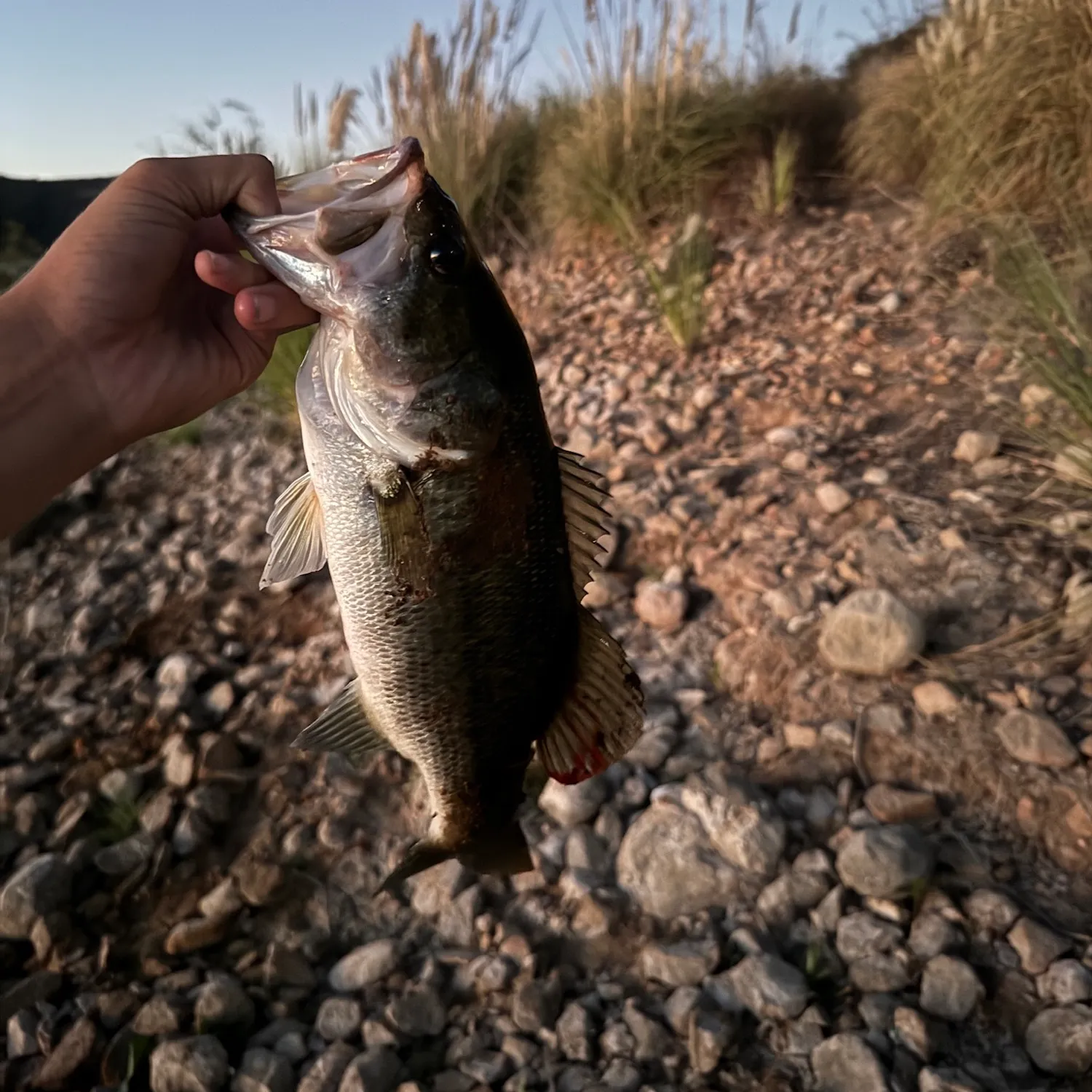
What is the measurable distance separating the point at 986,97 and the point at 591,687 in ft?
18.2

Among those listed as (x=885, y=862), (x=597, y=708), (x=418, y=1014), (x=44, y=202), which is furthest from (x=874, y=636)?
(x=44, y=202)

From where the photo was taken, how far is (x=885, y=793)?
2754mm

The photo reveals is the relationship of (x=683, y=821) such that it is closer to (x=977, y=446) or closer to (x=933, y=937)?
(x=933, y=937)

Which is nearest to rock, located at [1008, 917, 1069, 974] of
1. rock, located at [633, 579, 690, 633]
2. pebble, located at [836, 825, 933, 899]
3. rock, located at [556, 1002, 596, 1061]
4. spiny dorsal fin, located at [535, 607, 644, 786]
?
pebble, located at [836, 825, 933, 899]

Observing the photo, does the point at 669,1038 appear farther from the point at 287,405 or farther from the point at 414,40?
the point at 414,40

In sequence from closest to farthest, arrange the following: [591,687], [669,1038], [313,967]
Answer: [591,687] < [669,1038] < [313,967]

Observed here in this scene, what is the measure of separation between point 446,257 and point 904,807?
7.31ft

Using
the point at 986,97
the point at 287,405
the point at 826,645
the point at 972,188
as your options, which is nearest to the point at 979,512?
the point at 826,645

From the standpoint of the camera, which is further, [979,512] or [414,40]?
[414,40]

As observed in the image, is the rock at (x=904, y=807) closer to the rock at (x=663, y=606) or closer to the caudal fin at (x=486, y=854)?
the rock at (x=663, y=606)

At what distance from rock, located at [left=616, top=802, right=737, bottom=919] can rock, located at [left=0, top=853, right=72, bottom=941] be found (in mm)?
1922

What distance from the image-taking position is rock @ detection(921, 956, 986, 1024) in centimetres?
227

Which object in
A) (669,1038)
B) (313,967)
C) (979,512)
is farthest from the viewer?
(979,512)

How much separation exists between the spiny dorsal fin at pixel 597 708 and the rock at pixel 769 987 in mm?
1027
